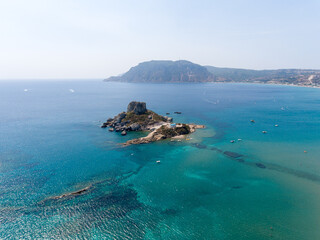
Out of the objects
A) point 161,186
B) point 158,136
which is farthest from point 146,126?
point 161,186

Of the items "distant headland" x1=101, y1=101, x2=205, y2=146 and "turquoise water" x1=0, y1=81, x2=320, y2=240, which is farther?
"distant headland" x1=101, y1=101, x2=205, y2=146

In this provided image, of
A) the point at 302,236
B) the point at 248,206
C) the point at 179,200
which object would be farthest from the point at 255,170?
the point at 179,200

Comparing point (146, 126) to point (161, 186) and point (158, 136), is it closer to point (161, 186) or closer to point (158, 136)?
point (158, 136)

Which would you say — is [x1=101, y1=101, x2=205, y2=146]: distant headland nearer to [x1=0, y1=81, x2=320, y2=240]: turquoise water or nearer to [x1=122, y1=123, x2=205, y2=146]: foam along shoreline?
[x1=122, y1=123, x2=205, y2=146]: foam along shoreline

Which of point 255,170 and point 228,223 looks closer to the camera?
point 228,223

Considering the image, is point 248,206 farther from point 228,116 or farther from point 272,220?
point 228,116


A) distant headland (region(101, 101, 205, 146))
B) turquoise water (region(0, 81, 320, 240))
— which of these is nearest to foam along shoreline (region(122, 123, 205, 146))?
distant headland (region(101, 101, 205, 146))

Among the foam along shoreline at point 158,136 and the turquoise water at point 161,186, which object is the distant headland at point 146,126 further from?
the turquoise water at point 161,186

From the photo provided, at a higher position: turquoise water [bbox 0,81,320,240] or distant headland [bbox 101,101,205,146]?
distant headland [bbox 101,101,205,146]
